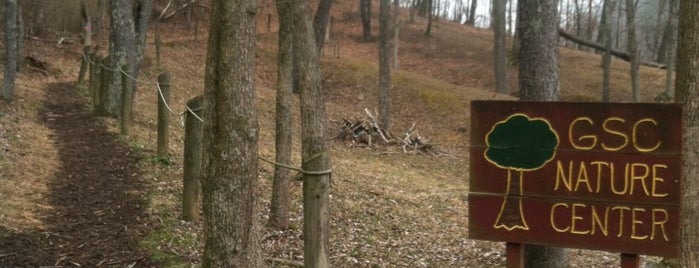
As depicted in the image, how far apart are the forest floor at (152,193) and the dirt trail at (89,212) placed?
0.05ft

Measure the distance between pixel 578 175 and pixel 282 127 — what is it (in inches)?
168

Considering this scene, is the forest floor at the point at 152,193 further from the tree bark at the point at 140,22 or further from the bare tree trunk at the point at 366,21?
the bare tree trunk at the point at 366,21

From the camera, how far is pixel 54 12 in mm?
27047

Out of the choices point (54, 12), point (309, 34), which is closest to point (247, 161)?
point (309, 34)

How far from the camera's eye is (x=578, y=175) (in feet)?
15.2

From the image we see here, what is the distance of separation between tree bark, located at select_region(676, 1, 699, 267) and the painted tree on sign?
1634 millimetres

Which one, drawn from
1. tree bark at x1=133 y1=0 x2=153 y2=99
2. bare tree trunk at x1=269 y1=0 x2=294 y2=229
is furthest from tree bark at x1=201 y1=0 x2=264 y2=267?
tree bark at x1=133 y1=0 x2=153 y2=99

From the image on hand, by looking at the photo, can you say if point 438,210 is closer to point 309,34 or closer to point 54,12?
point 309,34

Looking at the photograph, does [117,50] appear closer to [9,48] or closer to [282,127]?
[9,48]

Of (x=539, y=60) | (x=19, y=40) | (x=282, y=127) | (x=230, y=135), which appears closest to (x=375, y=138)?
(x=19, y=40)

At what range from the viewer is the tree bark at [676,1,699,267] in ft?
18.3

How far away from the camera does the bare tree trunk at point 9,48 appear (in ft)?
43.8

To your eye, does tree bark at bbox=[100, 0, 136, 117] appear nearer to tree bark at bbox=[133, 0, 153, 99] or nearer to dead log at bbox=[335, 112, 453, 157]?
tree bark at bbox=[133, 0, 153, 99]

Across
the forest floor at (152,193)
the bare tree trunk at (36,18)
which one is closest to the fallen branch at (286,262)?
the forest floor at (152,193)
